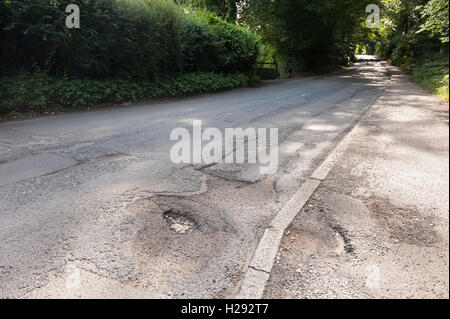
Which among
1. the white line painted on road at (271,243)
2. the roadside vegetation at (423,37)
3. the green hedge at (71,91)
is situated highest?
the roadside vegetation at (423,37)

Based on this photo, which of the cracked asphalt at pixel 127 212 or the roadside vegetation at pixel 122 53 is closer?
the cracked asphalt at pixel 127 212

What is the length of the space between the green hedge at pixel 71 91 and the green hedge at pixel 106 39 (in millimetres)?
384

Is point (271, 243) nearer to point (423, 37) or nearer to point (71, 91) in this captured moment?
point (71, 91)

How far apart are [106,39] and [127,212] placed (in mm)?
8393

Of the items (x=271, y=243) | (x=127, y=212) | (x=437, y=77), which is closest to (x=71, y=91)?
(x=127, y=212)

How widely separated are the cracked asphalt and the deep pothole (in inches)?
0.4

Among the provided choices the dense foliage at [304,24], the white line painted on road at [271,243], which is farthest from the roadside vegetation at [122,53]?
the dense foliage at [304,24]

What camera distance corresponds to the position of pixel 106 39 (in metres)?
9.39

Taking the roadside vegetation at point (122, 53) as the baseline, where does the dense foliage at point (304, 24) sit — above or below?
above

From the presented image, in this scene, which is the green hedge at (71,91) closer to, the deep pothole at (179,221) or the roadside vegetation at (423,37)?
the deep pothole at (179,221)

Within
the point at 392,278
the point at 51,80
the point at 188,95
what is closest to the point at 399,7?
the point at 188,95

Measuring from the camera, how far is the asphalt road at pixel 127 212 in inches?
82.0

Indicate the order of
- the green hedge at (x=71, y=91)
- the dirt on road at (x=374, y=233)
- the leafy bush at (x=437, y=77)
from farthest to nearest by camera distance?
the green hedge at (x=71, y=91), the leafy bush at (x=437, y=77), the dirt on road at (x=374, y=233)
